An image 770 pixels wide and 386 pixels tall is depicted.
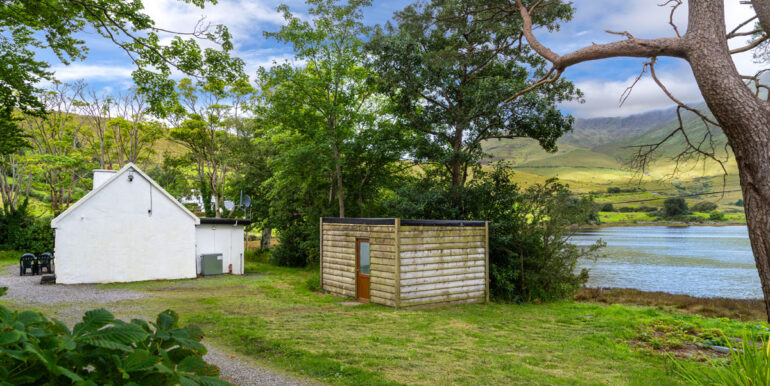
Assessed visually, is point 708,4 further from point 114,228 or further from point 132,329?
point 114,228

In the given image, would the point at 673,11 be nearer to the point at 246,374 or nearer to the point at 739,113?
the point at 739,113

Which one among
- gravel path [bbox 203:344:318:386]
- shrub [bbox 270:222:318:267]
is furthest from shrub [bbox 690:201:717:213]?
gravel path [bbox 203:344:318:386]

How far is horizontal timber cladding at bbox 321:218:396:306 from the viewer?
1087 centimetres

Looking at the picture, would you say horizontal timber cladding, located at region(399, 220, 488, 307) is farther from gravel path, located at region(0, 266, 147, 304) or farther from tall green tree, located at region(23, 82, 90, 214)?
tall green tree, located at region(23, 82, 90, 214)

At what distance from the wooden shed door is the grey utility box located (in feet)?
25.6

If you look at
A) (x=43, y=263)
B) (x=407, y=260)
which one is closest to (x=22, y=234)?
(x=43, y=263)

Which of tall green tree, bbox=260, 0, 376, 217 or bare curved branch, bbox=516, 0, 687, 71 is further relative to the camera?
tall green tree, bbox=260, 0, 376, 217

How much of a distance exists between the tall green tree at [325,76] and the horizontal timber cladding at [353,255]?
5597mm

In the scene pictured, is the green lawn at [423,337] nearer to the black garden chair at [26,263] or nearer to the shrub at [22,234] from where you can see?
the black garden chair at [26,263]

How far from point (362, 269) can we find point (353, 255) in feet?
1.49

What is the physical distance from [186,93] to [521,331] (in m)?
28.3

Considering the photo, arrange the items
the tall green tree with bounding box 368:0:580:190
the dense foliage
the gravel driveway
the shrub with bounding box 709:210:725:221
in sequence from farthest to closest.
Answer: the shrub with bounding box 709:210:725:221 → the tall green tree with bounding box 368:0:580:190 → the dense foliage → the gravel driveway

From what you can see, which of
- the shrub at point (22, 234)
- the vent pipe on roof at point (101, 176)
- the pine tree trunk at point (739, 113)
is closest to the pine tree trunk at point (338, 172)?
the vent pipe on roof at point (101, 176)

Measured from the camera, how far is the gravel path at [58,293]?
11070 millimetres
